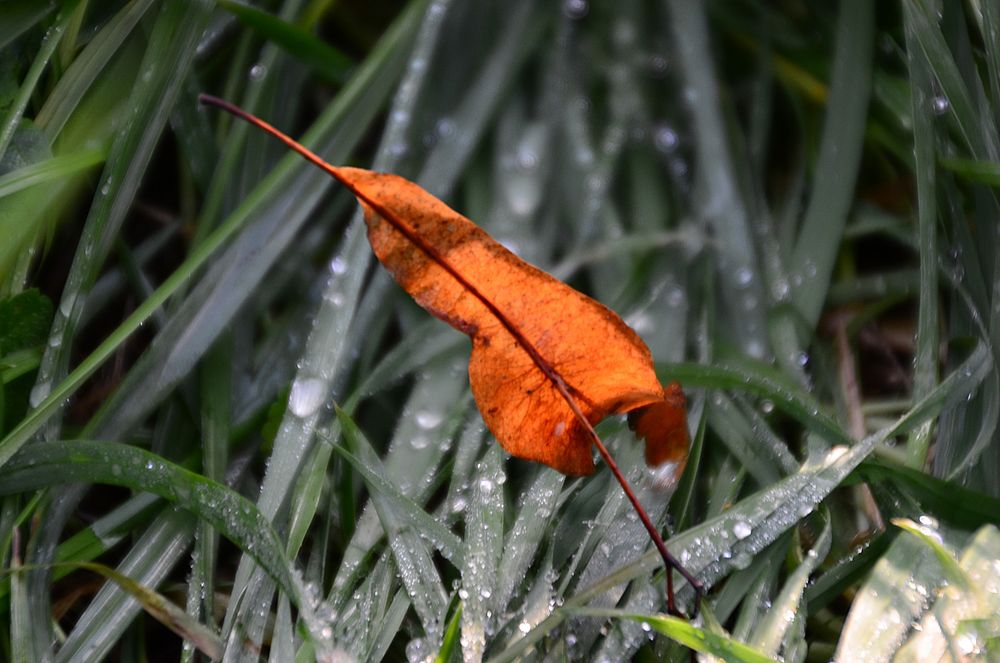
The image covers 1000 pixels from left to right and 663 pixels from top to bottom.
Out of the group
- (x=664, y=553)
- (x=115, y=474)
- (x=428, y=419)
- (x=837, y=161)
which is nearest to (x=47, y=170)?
(x=115, y=474)

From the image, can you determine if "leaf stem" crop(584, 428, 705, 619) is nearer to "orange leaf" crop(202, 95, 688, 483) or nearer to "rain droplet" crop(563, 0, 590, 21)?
"orange leaf" crop(202, 95, 688, 483)

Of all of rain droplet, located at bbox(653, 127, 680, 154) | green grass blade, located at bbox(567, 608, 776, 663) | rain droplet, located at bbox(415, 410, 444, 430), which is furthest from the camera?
rain droplet, located at bbox(653, 127, 680, 154)

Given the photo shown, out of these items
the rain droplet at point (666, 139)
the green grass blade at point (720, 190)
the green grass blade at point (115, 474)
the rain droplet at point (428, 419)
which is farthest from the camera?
the rain droplet at point (666, 139)

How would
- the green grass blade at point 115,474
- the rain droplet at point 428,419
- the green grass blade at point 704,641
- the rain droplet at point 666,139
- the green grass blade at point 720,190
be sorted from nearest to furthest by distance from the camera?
1. the green grass blade at point 704,641
2. the green grass blade at point 115,474
3. the rain droplet at point 428,419
4. the green grass blade at point 720,190
5. the rain droplet at point 666,139

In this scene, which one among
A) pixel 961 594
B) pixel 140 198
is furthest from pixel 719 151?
pixel 140 198

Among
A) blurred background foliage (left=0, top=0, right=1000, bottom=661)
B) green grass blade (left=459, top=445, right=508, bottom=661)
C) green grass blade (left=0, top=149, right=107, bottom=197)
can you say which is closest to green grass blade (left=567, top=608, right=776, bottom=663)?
blurred background foliage (left=0, top=0, right=1000, bottom=661)

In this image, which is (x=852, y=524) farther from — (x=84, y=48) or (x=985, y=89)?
(x=84, y=48)

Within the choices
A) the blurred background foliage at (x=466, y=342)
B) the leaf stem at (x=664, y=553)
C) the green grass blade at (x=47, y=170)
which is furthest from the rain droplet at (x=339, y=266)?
the leaf stem at (x=664, y=553)

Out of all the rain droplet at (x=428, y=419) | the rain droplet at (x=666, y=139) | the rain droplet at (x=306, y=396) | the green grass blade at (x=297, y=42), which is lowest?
the rain droplet at (x=428, y=419)

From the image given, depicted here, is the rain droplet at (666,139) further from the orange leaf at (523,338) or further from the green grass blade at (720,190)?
the orange leaf at (523,338)
